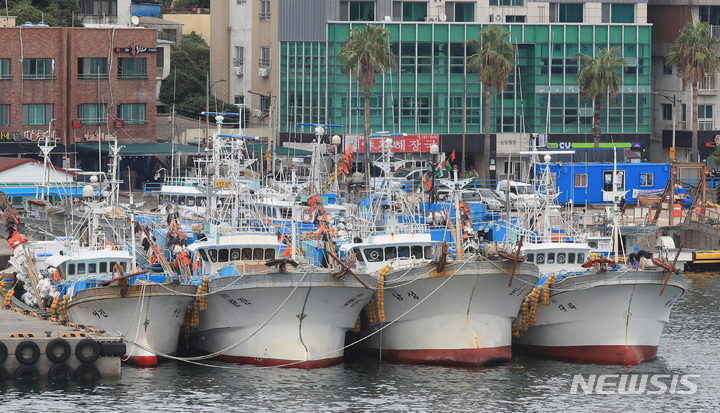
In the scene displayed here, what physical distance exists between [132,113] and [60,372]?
63.2 m

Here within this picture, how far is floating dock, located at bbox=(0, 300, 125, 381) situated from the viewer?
47.0m

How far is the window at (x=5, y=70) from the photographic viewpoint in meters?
105

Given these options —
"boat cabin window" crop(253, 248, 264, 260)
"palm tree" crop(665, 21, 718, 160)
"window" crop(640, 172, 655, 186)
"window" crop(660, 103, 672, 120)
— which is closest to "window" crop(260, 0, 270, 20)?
"palm tree" crop(665, 21, 718, 160)

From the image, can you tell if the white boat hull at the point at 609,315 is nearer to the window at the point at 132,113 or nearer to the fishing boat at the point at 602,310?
the fishing boat at the point at 602,310

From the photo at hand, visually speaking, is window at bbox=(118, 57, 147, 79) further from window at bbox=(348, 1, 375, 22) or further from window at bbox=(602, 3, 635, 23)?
window at bbox=(602, 3, 635, 23)

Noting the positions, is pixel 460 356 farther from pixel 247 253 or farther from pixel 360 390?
pixel 247 253

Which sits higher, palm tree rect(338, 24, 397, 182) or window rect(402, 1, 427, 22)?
window rect(402, 1, 427, 22)

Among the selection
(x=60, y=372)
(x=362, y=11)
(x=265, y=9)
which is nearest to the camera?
(x=60, y=372)

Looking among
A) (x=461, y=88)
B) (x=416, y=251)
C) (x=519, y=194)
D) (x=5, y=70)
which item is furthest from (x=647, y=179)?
(x=416, y=251)

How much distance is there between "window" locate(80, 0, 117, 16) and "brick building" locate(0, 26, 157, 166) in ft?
40.9

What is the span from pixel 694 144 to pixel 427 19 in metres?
23.8

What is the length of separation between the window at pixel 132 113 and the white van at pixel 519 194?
95.1 feet

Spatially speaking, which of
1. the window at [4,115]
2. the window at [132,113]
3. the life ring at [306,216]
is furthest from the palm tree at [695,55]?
the window at [4,115]

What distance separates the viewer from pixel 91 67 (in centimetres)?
10762
